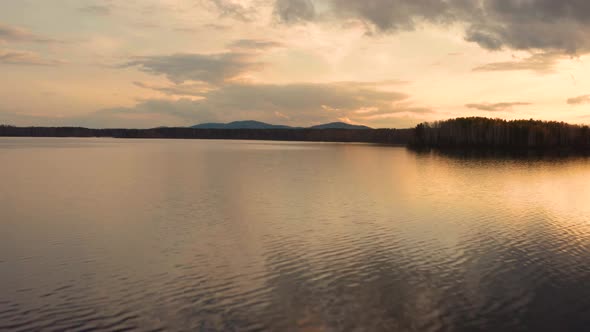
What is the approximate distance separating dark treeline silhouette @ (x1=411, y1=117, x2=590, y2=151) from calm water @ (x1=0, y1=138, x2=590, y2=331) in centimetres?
10165

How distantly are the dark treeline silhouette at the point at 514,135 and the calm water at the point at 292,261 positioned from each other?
333ft

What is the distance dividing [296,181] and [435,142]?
4405 inches

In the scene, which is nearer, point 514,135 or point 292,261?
point 292,261

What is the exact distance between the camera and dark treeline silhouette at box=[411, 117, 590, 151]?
122250 millimetres

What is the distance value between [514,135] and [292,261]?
12425 centimetres

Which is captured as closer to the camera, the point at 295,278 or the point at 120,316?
the point at 120,316

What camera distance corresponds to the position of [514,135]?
12512cm

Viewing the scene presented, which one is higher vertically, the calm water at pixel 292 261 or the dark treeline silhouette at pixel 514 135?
the dark treeline silhouette at pixel 514 135

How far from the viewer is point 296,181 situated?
39000mm

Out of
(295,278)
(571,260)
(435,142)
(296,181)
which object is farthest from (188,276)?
(435,142)

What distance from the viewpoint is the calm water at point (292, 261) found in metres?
10.8

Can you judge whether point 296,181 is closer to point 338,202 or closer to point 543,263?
point 338,202

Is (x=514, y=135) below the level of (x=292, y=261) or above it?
above

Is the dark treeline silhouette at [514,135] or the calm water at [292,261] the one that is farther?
the dark treeline silhouette at [514,135]
